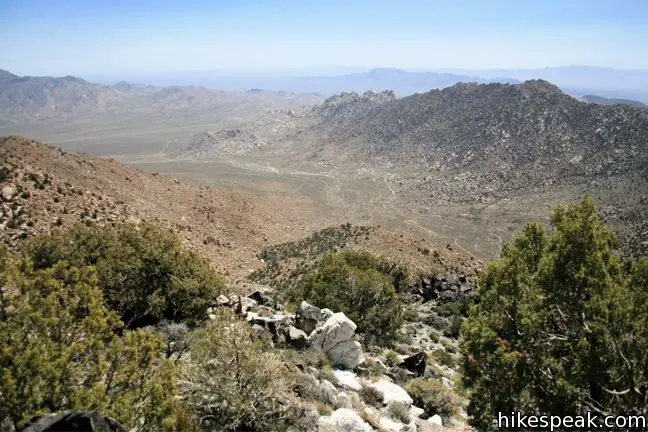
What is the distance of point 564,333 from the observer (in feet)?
35.7

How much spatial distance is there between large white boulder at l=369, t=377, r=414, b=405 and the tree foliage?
1982 millimetres

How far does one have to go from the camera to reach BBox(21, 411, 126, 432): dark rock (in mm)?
6363

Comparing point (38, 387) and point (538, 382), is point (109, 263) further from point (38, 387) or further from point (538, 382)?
point (538, 382)

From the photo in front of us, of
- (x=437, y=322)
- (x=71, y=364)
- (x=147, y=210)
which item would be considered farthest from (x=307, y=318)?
(x=147, y=210)

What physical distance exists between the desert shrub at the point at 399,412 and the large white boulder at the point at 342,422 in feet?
4.87

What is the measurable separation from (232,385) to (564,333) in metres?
7.52

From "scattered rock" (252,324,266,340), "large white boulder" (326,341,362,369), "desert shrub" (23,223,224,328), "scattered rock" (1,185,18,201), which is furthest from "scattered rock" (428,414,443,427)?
"scattered rock" (1,185,18,201)

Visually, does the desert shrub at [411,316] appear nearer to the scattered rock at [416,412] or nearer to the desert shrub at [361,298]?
the desert shrub at [361,298]

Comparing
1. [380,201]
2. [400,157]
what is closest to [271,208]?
[380,201]

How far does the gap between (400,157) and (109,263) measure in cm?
8866

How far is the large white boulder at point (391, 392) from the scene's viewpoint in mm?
12664

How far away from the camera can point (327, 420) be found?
32.8 feet

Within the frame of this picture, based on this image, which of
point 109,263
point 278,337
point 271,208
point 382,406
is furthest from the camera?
point 271,208

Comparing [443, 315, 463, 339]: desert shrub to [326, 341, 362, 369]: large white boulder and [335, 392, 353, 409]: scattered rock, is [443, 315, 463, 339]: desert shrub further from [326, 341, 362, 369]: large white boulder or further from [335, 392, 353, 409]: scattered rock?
[335, 392, 353, 409]: scattered rock
